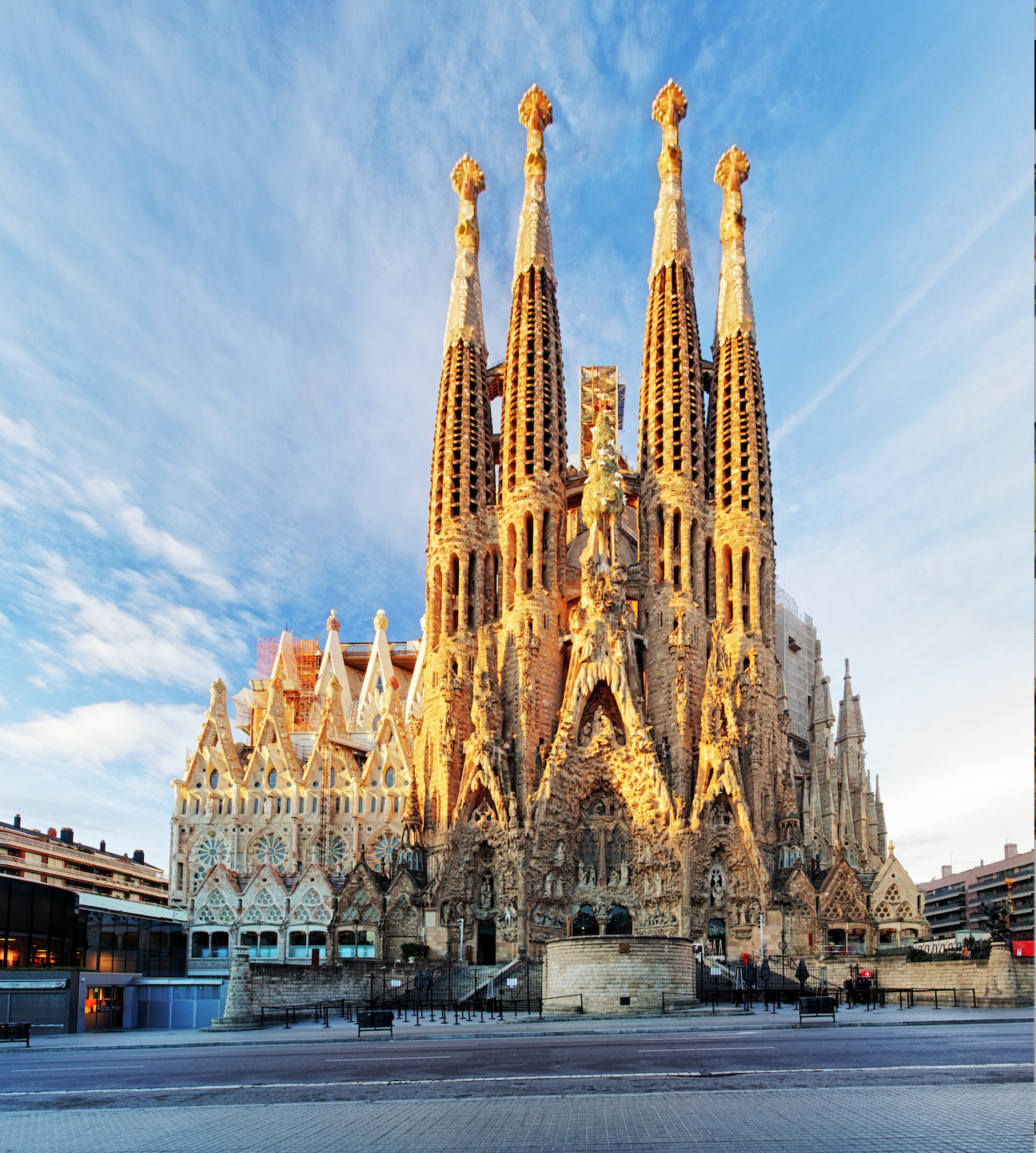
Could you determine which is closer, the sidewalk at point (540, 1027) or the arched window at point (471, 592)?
the sidewalk at point (540, 1027)

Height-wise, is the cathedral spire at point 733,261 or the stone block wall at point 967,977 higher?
the cathedral spire at point 733,261

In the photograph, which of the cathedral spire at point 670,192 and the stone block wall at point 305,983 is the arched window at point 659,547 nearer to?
the cathedral spire at point 670,192

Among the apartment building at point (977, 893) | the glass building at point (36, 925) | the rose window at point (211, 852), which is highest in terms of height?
the rose window at point (211, 852)

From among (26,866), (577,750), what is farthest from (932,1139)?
(26,866)

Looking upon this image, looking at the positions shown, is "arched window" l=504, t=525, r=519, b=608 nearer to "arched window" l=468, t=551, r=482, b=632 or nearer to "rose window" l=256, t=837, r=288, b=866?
"arched window" l=468, t=551, r=482, b=632

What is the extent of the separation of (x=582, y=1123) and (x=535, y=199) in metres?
73.4

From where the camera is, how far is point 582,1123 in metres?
11.2

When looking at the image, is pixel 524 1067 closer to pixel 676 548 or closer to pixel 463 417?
pixel 676 548

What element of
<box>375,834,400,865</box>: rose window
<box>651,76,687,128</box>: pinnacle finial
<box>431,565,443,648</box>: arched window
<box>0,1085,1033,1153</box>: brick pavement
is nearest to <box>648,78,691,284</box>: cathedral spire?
<box>651,76,687,128</box>: pinnacle finial

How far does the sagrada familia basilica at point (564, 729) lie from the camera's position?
188 feet

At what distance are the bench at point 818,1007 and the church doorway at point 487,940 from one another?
3277 centimetres

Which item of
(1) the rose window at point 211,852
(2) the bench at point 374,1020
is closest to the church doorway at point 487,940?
(1) the rose window at point 211,852

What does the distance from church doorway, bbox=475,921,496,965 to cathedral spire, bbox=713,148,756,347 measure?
133 ft

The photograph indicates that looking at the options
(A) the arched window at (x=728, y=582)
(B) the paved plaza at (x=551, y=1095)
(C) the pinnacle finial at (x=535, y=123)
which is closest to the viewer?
(B) the paved plaza at (x=551, y=1095)
